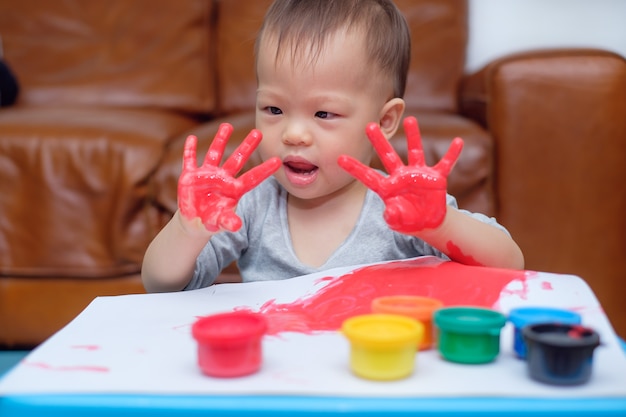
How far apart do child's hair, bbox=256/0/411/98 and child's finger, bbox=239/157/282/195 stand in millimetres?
209

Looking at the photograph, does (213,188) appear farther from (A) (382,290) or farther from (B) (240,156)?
(A) (382,290)

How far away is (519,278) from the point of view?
2.49 ft

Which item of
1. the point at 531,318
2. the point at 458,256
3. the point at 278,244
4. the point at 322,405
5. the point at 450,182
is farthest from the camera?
the point at 450,182

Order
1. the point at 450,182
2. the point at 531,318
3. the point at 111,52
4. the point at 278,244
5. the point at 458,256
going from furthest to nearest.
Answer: the point at 111,52
the point at 450,182
the point at 278,244
the point at 458,256
the point at 531,318

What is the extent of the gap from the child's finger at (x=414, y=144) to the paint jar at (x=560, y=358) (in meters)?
0.28

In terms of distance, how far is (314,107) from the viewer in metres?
0.93

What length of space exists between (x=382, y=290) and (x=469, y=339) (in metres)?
0.20

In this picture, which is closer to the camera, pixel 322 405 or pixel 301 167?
pixel 322 405

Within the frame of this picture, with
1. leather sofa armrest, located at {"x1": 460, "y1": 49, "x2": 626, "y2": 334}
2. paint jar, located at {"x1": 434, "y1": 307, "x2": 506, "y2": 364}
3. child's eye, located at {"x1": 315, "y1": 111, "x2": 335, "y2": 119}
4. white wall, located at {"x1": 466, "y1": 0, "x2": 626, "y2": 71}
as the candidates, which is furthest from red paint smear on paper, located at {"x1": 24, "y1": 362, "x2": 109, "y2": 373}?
white wall, located at {"x1": 466, "y1": 0, "x2": 626, "y2": 71}

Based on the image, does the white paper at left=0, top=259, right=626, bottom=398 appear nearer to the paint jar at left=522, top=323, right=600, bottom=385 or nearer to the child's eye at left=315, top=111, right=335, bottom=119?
the paint jar at left=522, top=323, right=600, bottom=385

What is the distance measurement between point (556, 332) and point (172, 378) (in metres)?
0.29

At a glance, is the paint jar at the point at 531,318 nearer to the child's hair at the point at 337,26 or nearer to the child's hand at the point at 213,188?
the child's hand at the point at 213,188

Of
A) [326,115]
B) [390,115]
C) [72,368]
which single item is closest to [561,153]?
[390,115]

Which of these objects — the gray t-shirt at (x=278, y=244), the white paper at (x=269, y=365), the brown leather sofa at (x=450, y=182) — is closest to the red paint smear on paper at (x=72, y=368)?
the white paper at (x=269, y=365)
